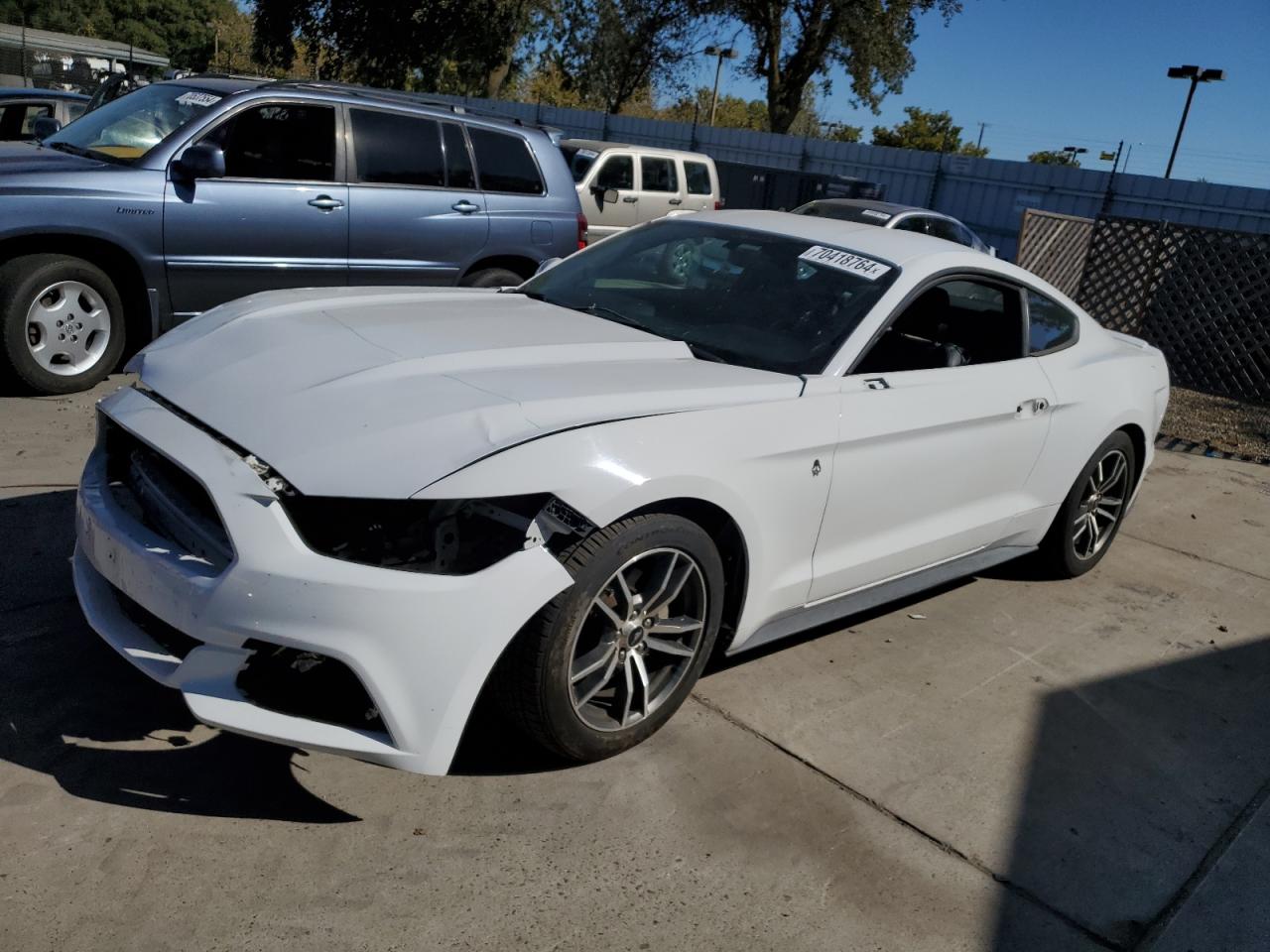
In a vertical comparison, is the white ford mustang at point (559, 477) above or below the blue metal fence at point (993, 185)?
below

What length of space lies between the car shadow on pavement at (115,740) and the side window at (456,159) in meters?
4.54

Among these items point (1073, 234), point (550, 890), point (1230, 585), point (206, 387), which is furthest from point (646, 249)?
point (1073, 234)

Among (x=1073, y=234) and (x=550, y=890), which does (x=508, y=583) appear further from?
(x=1073, y=234)

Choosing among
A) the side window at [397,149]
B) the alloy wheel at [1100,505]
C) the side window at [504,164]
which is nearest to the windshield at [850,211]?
the side window at [504,164]

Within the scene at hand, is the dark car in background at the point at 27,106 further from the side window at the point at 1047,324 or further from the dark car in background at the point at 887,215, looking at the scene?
the side window at the point at 1047,324

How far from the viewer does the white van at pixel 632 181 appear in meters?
15.0

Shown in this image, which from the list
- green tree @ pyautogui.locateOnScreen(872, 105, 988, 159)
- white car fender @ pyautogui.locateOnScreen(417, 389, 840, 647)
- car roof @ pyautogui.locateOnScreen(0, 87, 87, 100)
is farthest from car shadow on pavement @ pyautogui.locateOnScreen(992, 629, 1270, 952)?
green tree @ pyautogui.locateOnScreen(872, 105, 988, 159)

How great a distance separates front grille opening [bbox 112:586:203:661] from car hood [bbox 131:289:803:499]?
0.55m

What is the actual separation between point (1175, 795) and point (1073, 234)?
1389 cm

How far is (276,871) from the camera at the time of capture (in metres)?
2.65

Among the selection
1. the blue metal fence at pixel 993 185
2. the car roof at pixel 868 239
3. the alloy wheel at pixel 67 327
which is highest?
the blue metal fence at pixel 993 185

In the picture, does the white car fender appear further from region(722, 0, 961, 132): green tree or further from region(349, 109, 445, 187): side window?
region(722, 0, 961, 132): green tree

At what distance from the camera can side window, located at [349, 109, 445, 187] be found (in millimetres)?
7051

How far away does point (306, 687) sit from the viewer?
2766 mm
